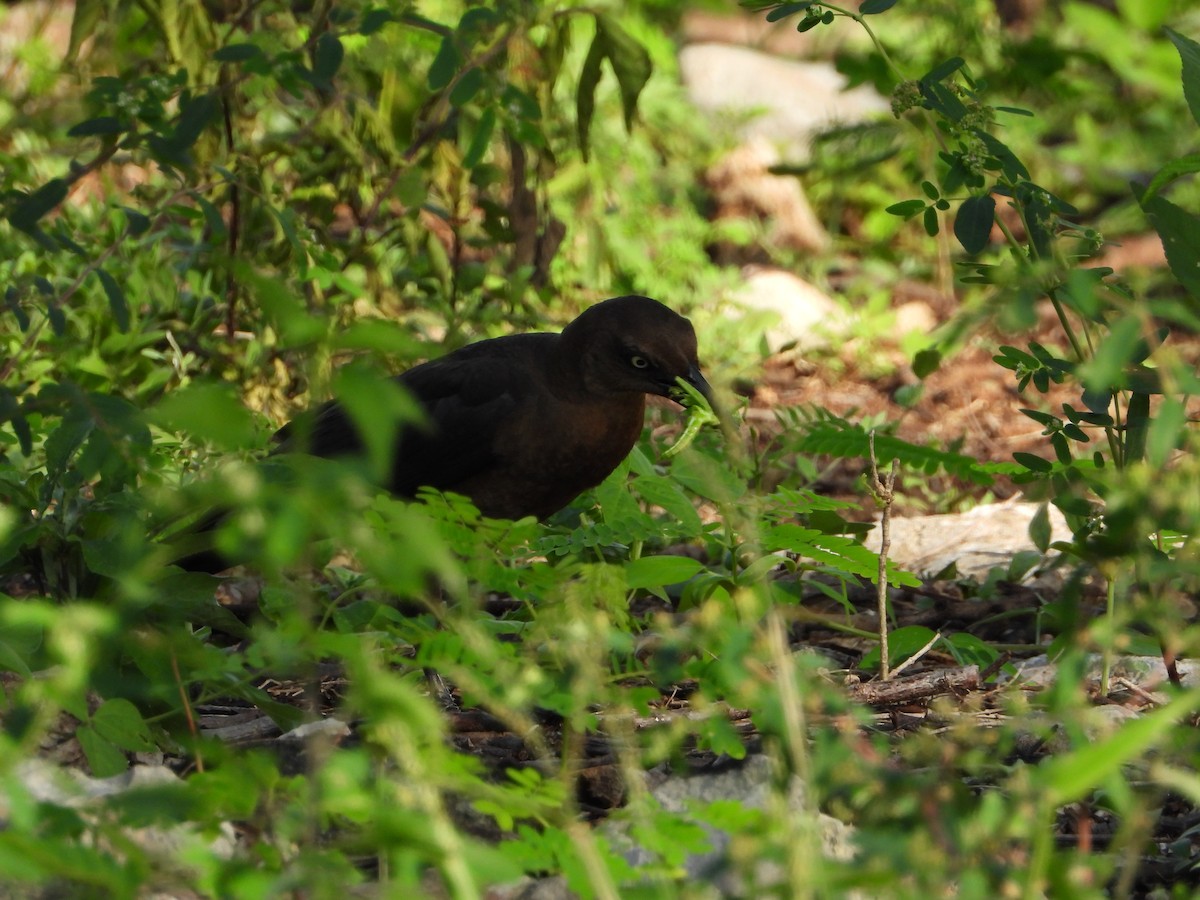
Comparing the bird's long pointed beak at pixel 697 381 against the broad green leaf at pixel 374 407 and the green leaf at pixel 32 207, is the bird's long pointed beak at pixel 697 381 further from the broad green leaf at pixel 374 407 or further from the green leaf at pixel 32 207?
the broad green leaf at pixel 374 407

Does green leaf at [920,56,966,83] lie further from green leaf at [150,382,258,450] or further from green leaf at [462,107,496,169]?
green leaf at [150,382,258,450]

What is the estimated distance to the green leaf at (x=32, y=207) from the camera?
12.3ft

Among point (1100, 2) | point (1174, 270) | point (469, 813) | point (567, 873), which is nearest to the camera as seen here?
point (567, 873)

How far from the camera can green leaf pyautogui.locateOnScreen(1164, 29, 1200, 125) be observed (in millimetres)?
3189

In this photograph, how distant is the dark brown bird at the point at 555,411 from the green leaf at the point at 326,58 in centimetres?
93

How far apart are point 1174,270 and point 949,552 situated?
2.28 metres

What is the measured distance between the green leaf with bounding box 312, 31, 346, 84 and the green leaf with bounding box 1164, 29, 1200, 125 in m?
2.02

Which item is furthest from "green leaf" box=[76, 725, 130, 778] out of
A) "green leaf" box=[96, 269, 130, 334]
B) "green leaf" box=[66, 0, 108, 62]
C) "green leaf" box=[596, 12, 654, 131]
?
"green leaf" box=[66, 0, 108, 62]

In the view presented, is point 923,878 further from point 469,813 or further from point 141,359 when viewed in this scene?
point 141,359

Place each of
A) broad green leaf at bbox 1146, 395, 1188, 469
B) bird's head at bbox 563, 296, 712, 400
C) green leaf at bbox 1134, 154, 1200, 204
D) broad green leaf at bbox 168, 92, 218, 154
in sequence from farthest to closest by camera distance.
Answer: bird's head at bbox 563, 296, 712, 400
broad green leaf at bbox 168, 92, 218, 154
green leaf at bbox 1134, 154, 1200, 204
broad green leaf at bbox 1146, 395, 1188, 469

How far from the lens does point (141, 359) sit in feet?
19.6

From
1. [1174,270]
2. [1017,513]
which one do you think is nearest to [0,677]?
[1174,270]

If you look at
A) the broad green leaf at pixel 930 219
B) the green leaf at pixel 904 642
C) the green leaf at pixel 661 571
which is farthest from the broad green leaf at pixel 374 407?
the green leaf at pixel 904 642

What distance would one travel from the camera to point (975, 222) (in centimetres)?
326
